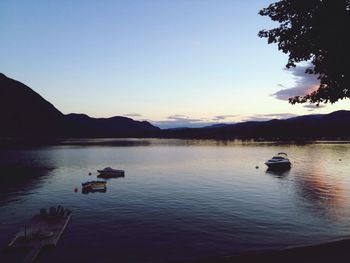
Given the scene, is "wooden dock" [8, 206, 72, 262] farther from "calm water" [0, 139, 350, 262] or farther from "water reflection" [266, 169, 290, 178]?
"water reflection" [266, 169, 290, 178]

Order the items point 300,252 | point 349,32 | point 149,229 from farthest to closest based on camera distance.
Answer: point 149,229
point 349,32
point 300,252

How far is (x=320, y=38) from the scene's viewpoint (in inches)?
758

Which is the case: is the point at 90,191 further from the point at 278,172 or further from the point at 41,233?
the point at 278,172

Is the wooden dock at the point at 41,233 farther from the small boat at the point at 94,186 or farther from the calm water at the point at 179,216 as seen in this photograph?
the small boat at the point at 94,186

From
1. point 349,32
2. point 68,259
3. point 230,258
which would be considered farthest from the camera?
point 68,259

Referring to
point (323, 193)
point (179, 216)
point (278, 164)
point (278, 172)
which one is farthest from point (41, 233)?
point (278, 164)

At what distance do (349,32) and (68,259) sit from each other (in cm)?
2936

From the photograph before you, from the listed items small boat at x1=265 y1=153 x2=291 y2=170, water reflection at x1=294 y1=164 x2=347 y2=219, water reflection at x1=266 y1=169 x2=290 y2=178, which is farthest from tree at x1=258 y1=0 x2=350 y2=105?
small boat at x1=265 y1=153 x2=291 y2=170

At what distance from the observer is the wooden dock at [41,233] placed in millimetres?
32406

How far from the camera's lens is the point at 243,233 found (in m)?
38.7

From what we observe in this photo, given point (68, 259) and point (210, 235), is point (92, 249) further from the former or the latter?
point (210, 235)

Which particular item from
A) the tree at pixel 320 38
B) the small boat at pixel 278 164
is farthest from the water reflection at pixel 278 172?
the tree at pixel 320 38

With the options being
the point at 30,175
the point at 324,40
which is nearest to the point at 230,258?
the point at 324,40

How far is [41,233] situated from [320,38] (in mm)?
32811
